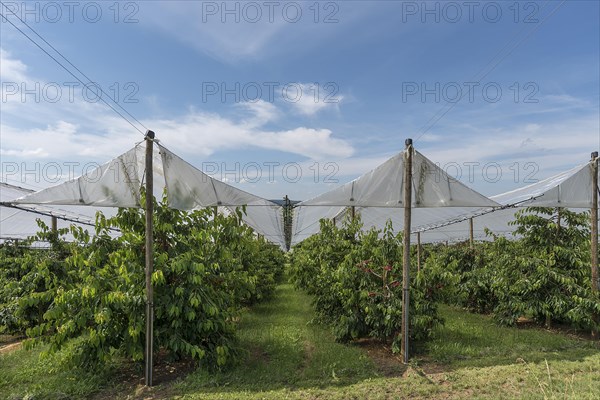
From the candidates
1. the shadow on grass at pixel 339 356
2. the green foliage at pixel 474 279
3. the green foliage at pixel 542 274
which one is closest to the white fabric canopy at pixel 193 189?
the shadow on grass at pixel 339 356

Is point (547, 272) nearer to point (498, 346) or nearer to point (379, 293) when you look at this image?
point (498, 346)

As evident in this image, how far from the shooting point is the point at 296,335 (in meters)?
6.12

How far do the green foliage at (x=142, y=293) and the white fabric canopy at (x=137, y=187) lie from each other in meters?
0.22

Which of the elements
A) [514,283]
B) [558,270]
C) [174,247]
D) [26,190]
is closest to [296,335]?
[174,247]

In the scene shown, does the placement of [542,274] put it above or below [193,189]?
below

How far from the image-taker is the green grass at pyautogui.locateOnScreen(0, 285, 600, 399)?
3.79m

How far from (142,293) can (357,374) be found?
2.70m

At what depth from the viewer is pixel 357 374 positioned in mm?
4355

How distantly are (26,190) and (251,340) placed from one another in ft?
25.6

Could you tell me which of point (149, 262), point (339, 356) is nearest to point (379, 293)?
point (339, 356)

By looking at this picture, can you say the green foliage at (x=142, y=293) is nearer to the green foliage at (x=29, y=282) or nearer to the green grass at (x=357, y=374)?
the green grass at (x=357, y=374)

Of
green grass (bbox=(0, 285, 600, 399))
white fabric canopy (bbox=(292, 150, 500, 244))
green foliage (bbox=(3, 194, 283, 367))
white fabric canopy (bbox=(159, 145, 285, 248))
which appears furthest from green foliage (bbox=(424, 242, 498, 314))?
green foliage (bbox=(3, 194, 283, 367))

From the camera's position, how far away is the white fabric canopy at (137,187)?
4.17 metres

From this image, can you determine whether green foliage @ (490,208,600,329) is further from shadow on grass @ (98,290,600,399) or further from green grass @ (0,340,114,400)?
green grass @ (0,340,114,400)
